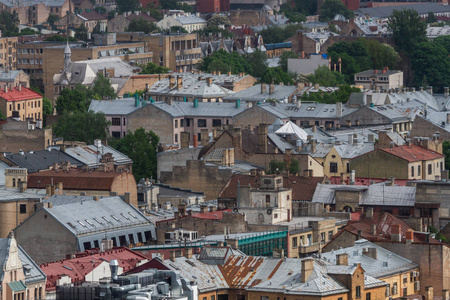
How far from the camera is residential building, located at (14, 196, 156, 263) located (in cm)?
9825

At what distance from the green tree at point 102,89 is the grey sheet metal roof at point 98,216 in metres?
77.6

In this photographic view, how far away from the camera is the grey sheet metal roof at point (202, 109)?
161125mm

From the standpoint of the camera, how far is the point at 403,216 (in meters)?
107

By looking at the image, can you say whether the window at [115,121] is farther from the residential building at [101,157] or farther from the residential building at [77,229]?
the residential building at [77,229]

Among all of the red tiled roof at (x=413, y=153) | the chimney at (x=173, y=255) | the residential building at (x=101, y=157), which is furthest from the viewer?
the residential building at (x=101, y=157)

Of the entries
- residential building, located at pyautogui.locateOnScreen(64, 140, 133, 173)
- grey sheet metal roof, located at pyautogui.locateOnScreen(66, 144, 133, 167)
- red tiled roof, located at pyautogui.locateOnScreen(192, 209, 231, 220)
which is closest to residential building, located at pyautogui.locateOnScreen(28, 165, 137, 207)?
red tiled roof, located at pyautogui.locateOnScreen(192, 209, 231, 220)

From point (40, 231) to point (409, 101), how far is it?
76190 millimetres

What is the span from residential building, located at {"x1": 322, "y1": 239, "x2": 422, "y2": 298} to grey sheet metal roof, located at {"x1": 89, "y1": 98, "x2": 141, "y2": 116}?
72.4 m

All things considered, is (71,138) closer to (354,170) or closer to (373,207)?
(354,170)

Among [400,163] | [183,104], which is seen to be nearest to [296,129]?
[400,163]

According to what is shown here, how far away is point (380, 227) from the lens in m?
100

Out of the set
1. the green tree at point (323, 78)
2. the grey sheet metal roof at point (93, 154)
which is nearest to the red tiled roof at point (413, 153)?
the grey sheet metal roof at point (93, 154)

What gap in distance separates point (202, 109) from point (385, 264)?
75.3 metres

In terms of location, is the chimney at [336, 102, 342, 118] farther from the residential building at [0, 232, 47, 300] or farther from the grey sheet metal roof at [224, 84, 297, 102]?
the residential building at [0, 232, 47, 300]
